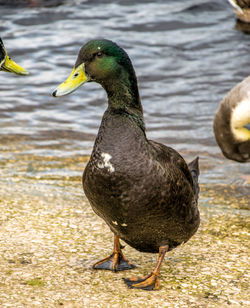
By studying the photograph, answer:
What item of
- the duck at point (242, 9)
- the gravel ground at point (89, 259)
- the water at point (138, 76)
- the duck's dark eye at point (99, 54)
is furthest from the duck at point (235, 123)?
the duck at point (242, 9)

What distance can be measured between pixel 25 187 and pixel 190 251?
1.97 m

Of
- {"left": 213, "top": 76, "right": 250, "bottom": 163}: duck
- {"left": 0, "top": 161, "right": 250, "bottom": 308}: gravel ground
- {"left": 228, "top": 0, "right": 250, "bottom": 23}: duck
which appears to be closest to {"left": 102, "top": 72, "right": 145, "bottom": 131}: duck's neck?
{"left": 0, "top": 161, "right": 250, "bottom": 308}: gravel ground

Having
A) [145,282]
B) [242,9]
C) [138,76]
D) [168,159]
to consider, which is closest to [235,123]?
[168,159]

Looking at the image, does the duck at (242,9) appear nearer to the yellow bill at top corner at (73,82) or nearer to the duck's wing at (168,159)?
the duck's wing at (168,159)

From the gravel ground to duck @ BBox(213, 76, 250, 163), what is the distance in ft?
4.47

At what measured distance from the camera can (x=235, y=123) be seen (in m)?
6.59

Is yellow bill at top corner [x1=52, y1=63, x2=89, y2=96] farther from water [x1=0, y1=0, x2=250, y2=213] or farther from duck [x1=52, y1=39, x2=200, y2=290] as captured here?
water [x1=0, y1=0, x2=250, y2=213]

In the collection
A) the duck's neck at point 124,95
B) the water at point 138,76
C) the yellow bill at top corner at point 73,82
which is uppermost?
the yellow bill at top corner at point 73,82

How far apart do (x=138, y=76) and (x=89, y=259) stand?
781 centimetres

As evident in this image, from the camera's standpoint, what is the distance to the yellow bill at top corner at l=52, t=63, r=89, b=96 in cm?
343

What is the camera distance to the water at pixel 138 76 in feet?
22.4

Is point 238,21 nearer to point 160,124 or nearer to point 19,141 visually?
point 160,124

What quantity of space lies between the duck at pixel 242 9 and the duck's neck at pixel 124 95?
1048 centimetres

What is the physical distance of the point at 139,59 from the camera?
Answer: 1236 cm
